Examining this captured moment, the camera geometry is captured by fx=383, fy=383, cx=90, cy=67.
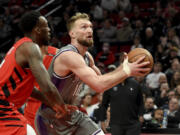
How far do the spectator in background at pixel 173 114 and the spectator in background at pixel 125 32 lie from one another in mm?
4936

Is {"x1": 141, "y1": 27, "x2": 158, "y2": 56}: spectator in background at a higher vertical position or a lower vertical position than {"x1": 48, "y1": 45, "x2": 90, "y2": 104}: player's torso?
lower

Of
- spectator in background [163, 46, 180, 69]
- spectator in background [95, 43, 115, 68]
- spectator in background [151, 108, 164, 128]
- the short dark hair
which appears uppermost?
the short dark hair

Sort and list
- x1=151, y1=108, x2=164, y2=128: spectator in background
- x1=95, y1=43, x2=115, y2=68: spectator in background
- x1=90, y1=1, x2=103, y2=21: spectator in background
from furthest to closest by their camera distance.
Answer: x1=90, y1=1, x2=103, y2=21: spectator in background < x1=95, y1=43, x2=115, y2=68: spectator in background < x1=151, y1=108, x2=164, y2=128: spectator in background

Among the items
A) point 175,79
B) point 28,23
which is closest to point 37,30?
point 28,23

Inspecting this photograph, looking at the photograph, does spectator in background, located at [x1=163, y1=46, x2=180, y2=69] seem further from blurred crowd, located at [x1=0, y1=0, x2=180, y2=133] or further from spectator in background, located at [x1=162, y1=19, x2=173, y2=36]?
spectator in background, located at [x1=162, y1=19, x2=173, y2=36]

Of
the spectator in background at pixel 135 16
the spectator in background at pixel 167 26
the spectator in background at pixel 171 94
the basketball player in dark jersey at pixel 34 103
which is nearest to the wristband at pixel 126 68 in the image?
the basketball player in dark jersey at pixel 34 103

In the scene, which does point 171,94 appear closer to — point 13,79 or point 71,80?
point 71,80

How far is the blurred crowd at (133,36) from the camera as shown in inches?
334

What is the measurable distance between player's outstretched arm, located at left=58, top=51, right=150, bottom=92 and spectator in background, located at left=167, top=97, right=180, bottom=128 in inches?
166

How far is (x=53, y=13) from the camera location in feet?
46.9

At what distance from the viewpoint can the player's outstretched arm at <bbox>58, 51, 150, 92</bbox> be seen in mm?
3377

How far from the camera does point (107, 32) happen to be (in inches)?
513

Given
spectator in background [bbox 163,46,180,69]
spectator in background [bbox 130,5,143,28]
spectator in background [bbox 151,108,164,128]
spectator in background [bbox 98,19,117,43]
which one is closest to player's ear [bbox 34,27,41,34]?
spectator in background [bbox 151,108,164,128]

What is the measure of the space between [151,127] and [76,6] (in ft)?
25.0
